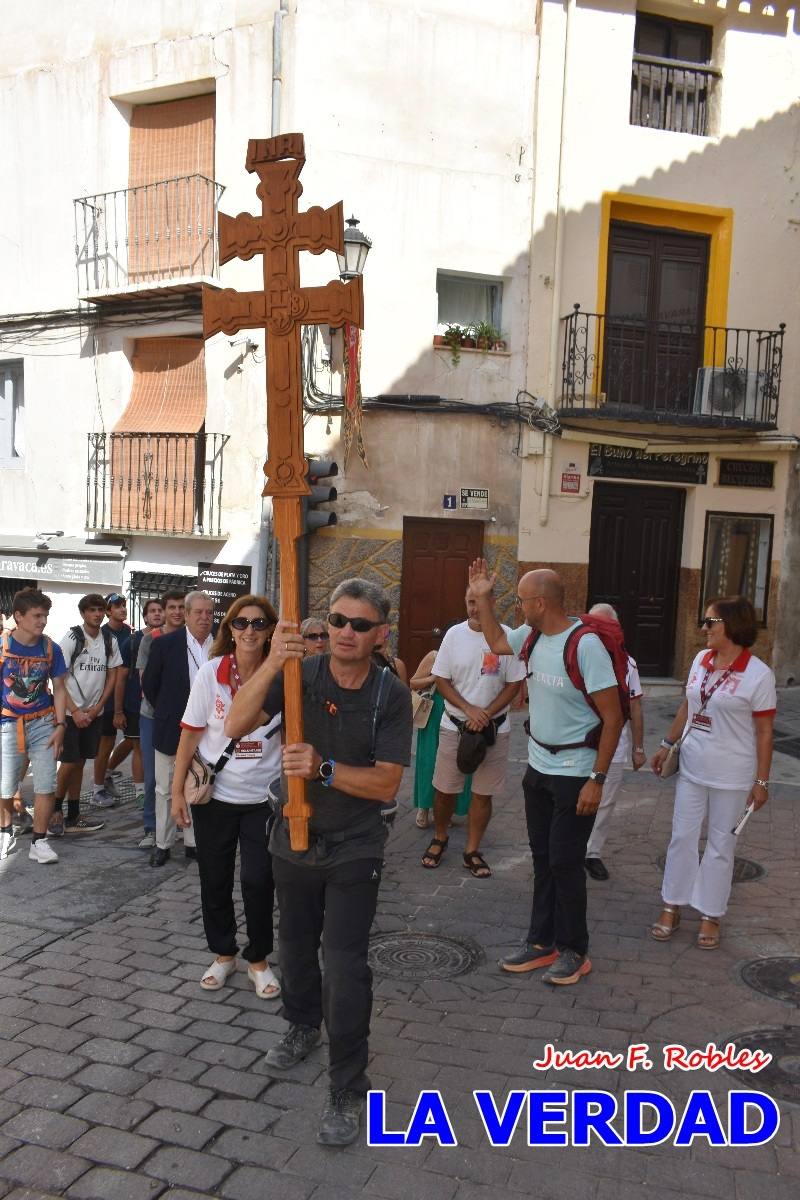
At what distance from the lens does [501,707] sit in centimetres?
619

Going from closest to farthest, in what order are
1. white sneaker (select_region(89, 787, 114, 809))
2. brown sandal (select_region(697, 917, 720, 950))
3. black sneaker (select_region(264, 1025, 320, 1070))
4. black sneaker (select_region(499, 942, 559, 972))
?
black sneaker (select_region(264, 1025, 320, 1070))
black sneaker (select_region(499, 942, 559, 972))
brown sandal (select_region(697, 917, 720, 950))
white sneaker (select_region(89, 787, 114, 809))

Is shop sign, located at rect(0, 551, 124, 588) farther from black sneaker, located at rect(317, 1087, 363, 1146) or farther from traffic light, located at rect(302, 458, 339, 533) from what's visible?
black sneaker, located at rect(317, 1087, 363, 1146)

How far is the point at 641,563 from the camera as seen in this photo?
13.4 meters

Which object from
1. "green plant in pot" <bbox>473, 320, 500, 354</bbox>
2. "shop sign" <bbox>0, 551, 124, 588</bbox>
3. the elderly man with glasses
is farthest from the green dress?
"shop sign" <bbox>0, 551, 124, 588</bbox>

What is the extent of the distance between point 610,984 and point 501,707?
6.50 feet

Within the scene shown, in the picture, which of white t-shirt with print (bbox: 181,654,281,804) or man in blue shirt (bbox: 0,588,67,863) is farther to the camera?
man in blue shirt (bbox: 0,588,67,863)

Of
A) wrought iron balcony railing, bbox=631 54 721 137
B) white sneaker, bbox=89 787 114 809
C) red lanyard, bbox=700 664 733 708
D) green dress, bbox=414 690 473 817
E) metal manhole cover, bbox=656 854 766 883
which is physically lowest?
white sneaker, bbox=89 787 114 809

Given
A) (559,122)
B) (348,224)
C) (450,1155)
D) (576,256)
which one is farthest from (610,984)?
(559,122)

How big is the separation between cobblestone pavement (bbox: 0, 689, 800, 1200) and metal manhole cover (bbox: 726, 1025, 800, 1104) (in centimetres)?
3

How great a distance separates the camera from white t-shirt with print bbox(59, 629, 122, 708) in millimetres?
7304

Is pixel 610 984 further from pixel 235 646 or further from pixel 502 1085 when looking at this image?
pixel 235 646

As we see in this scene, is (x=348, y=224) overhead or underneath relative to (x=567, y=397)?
overhead

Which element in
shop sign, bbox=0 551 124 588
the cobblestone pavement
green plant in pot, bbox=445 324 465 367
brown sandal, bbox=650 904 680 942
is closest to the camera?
the cobblestone pavement

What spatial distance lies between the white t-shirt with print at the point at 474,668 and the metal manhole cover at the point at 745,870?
1.52 metres
